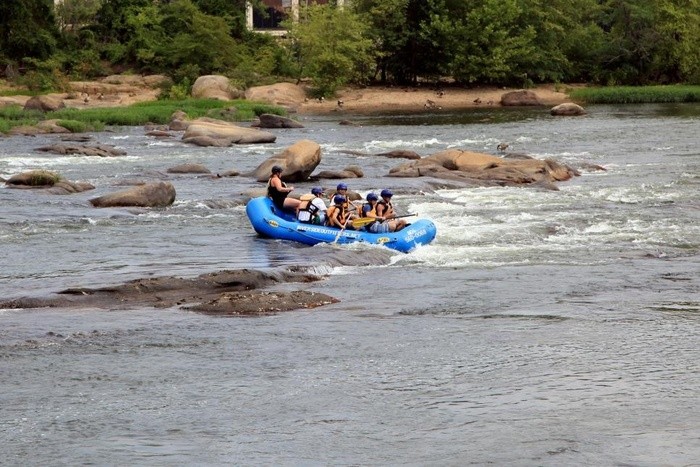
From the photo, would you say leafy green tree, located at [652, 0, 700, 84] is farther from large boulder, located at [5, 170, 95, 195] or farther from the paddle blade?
the paddle blade

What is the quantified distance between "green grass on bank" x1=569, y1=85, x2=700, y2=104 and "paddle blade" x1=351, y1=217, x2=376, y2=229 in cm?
4538

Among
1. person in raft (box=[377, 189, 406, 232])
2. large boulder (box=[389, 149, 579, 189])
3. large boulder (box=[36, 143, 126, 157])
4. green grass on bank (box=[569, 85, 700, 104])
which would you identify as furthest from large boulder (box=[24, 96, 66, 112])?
person in raft (box=[377, 189, 406, 232])

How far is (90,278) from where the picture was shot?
17312 mm

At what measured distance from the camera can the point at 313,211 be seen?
842 inches

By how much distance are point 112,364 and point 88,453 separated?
267cm

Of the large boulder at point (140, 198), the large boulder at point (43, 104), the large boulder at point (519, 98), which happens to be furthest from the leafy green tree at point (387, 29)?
the large boulder at point (140, 198)

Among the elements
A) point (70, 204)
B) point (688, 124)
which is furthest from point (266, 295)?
point (688, 124)

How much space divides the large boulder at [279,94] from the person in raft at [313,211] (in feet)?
127

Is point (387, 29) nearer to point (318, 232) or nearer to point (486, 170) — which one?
point (486, 170)

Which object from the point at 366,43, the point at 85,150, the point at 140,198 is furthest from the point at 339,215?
the point at 366,43

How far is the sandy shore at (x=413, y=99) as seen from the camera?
207 feet

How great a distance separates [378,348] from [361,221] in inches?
283

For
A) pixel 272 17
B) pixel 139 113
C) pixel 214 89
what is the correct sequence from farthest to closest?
pixel 272 17 < pixel 214 89 < pixel 139 113

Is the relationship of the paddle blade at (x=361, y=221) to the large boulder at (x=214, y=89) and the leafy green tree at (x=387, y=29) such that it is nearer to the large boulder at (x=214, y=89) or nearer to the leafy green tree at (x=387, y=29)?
the large boulder at (x=214, y=89)
